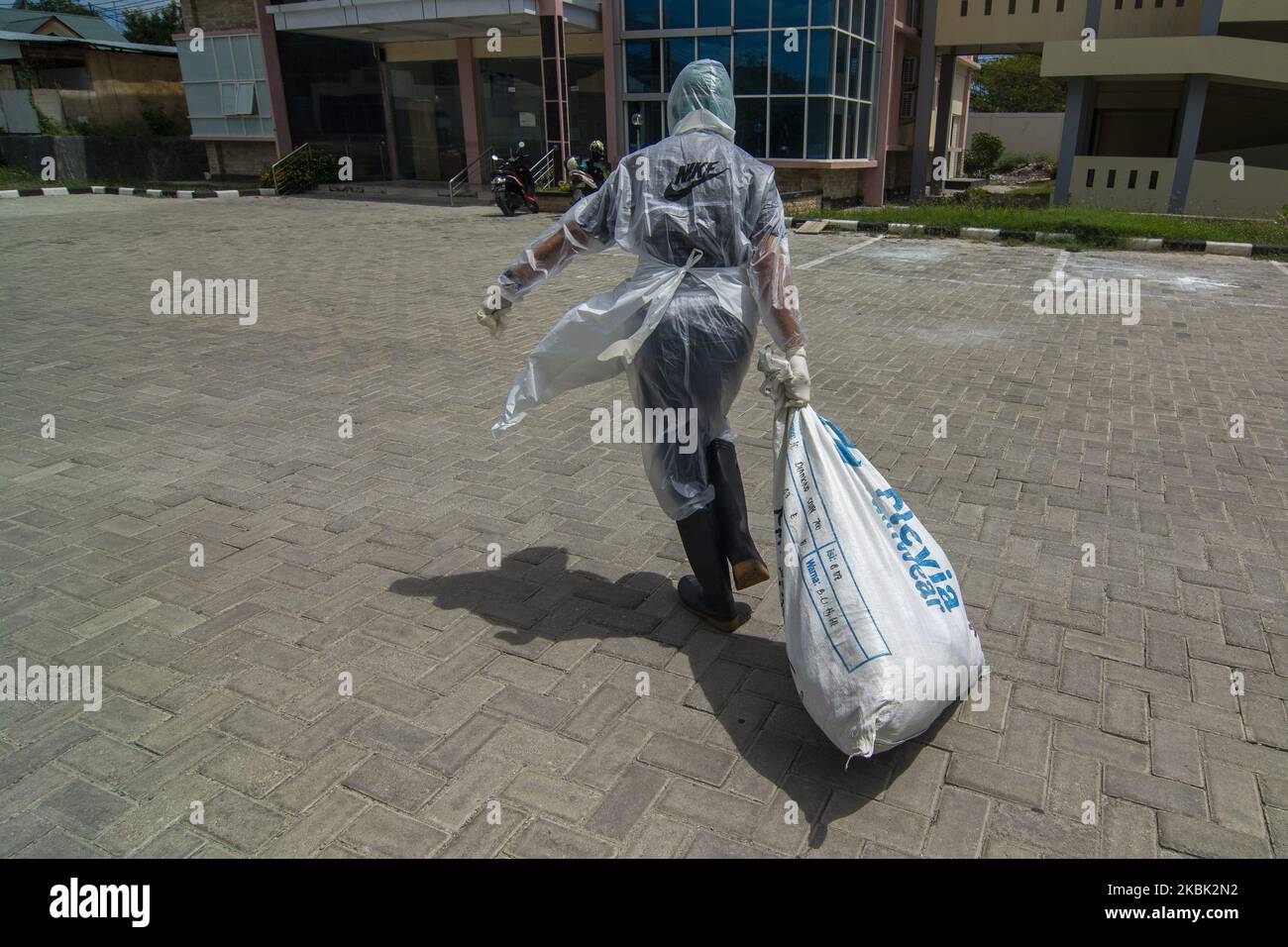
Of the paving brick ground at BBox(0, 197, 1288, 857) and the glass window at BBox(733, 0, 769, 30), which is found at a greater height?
the glass window at BBox(733, 0, 769, 30)

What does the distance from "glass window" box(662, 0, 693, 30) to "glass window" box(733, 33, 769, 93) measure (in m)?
1.21

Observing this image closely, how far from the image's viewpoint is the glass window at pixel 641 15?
1981 centimetres

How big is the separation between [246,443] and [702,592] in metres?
3.32

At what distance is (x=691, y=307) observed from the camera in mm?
2984

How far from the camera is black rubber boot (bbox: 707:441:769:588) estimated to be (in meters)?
3.17

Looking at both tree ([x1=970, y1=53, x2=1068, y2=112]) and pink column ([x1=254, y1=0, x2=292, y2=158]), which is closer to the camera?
pink column ([x1=254, y1=0, x2=292, y2=158])

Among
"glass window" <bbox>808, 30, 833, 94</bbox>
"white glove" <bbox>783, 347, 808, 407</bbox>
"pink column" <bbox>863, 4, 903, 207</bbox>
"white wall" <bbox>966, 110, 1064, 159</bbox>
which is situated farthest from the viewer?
"white wall" <bbox>966, 110, 1064, 159</bbox>

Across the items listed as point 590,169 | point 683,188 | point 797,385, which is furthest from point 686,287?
point 590,169

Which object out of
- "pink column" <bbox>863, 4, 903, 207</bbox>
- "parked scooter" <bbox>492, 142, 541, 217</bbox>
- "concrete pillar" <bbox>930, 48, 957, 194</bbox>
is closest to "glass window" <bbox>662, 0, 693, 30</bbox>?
"parked scooter" <bbox>492, 142, 541, 217</bbox>

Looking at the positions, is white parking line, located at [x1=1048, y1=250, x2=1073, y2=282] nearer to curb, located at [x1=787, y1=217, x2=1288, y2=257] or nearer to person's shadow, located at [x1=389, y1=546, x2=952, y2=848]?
curb, located at [x1=787, y1=217, x2=1288, y2=257]

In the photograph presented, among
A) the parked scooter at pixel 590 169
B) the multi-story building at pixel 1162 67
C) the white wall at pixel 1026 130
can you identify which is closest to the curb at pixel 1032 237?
the parked scooter at pixel 590 169

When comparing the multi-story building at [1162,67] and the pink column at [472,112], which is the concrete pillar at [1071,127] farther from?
the pink column at [472,112]

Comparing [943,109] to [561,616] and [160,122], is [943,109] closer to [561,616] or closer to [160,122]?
[160,122]
